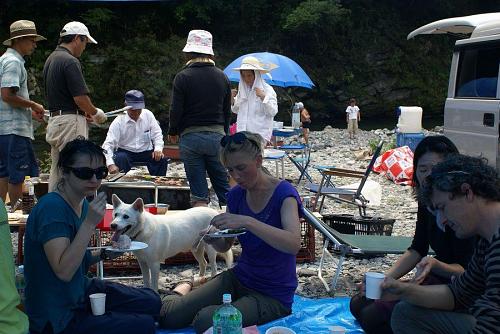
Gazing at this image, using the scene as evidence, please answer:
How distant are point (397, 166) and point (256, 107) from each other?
12.7 feet

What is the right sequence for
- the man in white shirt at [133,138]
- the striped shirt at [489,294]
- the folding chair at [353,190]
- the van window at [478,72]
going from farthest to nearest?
1. the man in white shirt at [133,138]
2. the folding chair at [353,190]
3. the van window at [478,72]
4. the striped shirt at [489,294]

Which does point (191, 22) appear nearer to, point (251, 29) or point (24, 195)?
point (251, 29)

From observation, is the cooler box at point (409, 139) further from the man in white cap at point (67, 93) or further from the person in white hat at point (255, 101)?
the man in white cap at point (67, 93)

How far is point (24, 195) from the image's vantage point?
5.35 metres

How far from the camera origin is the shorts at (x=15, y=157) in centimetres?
575

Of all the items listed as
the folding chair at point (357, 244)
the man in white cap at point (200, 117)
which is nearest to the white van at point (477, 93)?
the folding chair at point (357, 244)

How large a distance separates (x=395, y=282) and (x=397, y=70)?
3009cm

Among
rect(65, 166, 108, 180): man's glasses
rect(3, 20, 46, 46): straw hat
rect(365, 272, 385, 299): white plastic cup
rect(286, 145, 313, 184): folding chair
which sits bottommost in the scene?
rect(286, 145, 313, 184): folding chair

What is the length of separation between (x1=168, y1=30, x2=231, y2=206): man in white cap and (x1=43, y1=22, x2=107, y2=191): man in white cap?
0.88 meters

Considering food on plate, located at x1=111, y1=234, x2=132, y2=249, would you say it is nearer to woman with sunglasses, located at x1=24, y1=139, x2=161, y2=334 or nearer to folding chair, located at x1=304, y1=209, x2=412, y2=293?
woman with sunglasses, located at x1=24, y1=139, x2=161, y2=334

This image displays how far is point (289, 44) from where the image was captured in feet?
99.7

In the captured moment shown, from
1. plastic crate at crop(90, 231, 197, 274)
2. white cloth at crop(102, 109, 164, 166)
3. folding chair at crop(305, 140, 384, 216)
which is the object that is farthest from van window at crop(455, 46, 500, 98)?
plastic crate at crop(90, 231, 197, 274)

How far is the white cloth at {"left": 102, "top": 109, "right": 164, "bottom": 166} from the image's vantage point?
7180 millimetres

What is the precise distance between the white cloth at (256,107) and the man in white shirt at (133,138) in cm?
111
